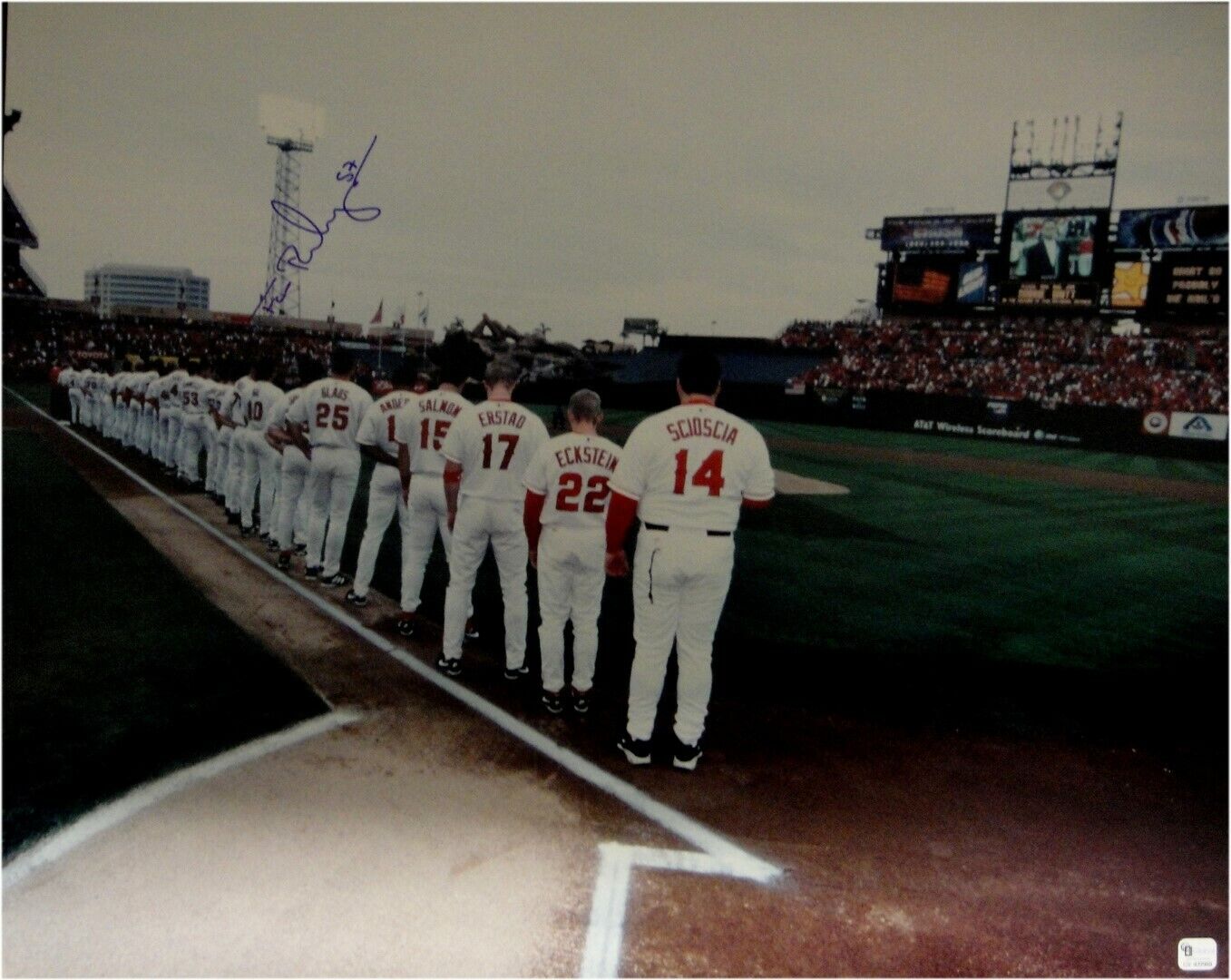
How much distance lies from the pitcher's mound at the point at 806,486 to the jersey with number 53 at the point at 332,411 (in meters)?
7.79

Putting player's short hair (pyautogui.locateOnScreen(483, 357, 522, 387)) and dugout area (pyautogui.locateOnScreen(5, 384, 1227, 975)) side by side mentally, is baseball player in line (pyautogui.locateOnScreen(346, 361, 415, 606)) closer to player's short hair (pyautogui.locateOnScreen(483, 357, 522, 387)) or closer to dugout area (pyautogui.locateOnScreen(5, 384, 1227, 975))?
dugout area (pyautogui.locateOnScreen(5, 384, 1227, 975))

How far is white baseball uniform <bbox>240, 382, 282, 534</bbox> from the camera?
8.12 metres

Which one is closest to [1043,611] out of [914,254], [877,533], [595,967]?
[877,533]

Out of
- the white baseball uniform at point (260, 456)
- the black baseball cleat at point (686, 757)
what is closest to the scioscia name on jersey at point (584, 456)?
the black baseball cleat at point (686, 757)

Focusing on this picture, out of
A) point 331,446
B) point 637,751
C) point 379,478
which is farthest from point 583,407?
point 331,446

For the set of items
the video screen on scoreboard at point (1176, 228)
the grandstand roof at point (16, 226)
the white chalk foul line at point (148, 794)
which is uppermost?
the video screen on scoreboard at point (1176, 228)

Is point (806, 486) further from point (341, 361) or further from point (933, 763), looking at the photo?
point (933, 763)

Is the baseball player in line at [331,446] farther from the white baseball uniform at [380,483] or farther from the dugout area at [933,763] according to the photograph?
the dugout area at [933,763]

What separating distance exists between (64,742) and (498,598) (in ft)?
10.9

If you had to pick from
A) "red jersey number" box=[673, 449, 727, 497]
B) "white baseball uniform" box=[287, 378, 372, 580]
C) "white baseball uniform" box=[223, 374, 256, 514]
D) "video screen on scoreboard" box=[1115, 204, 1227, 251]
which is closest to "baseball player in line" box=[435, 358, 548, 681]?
"red jersey number" box=[673, 449, 727, 497]

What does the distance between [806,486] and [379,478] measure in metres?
9.25

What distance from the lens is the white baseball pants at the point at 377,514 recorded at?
622 centimetres

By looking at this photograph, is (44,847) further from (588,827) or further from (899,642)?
(899,642)

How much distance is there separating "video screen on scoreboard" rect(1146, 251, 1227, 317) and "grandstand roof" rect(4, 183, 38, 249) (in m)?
35.1
